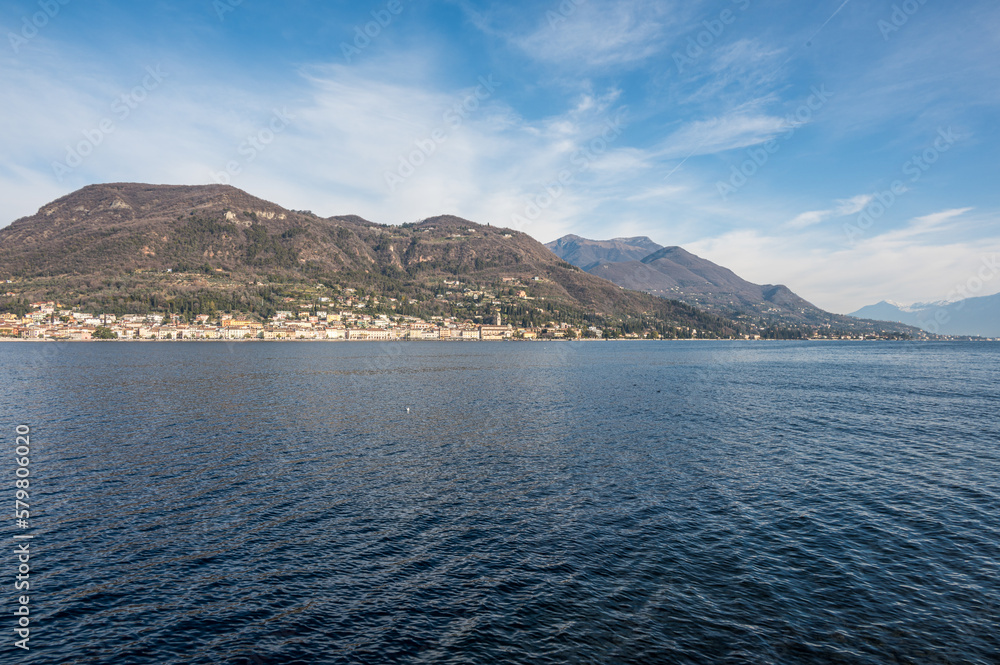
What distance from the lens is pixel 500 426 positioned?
4597 centimetres

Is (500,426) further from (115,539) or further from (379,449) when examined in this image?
(115,539)

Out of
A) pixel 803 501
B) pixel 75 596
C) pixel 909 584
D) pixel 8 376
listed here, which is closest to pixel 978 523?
pixel 803 501

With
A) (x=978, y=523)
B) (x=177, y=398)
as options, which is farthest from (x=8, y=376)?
(x=978, y=523)

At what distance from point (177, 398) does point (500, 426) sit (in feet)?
135

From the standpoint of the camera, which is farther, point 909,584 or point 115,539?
point 115,539

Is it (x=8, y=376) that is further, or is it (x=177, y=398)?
(x=8, y=376)

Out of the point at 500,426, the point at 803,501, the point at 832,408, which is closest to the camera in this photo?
the point at 803,501

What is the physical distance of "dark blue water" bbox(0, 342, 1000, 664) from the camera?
1471cm

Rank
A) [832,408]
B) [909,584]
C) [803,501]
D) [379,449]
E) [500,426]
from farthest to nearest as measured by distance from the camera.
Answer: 1. [832,408]
2. [500,426]
3. [379,449]
4. [803,501]
5. [909,584]

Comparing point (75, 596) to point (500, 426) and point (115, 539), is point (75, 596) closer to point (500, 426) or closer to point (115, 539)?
point (115, 539)

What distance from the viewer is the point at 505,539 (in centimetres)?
2161

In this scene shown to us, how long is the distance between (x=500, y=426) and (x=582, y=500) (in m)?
20.0

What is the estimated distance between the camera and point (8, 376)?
76562 mm

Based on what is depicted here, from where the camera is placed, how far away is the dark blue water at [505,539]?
1471 centimetres
